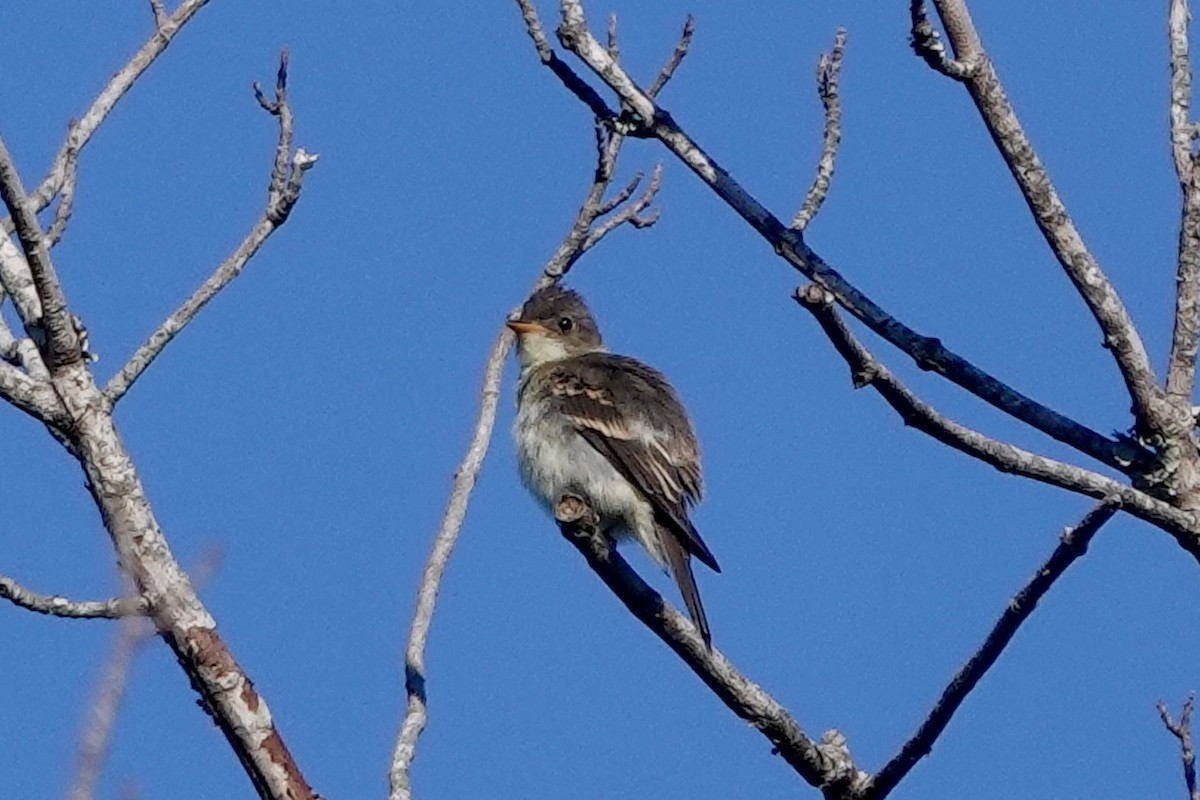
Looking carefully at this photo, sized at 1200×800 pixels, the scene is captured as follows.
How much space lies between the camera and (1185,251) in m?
4.58

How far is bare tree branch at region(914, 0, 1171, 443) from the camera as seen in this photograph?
14.7 feet

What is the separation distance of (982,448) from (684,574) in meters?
3.96

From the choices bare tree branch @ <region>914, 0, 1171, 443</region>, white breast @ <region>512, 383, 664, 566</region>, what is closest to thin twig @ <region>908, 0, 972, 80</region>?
bare tree branch @ <region>914, 0, 1171, 443</region>

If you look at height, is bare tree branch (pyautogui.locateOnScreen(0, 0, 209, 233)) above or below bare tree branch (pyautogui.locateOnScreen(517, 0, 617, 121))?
above

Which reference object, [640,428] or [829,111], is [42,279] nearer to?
[829,111]

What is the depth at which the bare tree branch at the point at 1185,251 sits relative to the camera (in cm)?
457

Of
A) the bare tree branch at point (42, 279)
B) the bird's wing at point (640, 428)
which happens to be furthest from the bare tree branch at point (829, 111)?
the bird's wing at point (640, 428)

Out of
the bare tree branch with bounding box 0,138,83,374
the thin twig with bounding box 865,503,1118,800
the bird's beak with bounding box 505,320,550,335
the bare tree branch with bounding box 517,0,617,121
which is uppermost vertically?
the bird's beak with bounding box 505,320,550,335

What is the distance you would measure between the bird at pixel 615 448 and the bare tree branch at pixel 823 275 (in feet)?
11.3

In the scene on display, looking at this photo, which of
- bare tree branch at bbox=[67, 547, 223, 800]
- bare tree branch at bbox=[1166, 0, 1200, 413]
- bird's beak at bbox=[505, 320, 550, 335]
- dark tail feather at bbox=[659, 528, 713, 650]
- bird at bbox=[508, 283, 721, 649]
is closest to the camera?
bare tree branch at bbox=[67, 547, 223, 800]

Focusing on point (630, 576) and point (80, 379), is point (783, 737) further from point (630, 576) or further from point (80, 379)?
point (80, 379)

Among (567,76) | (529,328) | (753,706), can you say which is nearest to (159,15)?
(567,76)

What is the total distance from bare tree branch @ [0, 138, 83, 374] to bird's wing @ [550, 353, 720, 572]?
4313 mm

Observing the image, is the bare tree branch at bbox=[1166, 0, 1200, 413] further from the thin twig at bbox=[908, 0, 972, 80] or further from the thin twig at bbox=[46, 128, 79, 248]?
the thin twig at bbox=[46, 128, 79, 248]
